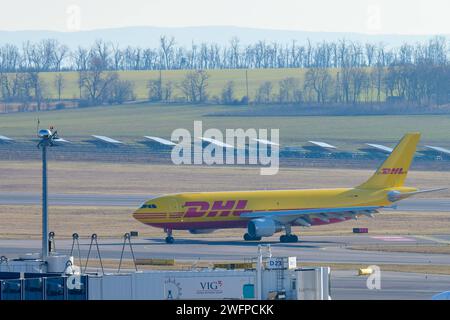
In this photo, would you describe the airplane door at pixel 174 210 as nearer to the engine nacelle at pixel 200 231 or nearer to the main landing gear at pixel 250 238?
the engine nacelle at pixel 200 231

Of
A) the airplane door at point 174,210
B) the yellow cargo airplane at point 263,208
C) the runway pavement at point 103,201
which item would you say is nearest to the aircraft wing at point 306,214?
the yellow cargo airplane at point 263,208

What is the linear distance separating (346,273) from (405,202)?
66278mm

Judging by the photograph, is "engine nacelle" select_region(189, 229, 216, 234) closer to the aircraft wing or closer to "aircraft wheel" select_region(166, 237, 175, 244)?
"aircraft wheel" select_region(166, 237, 175, 244)

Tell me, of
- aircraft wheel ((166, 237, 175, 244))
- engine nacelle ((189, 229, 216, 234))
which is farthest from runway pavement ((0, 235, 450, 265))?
engine nacelle ((189, 229, 216, 234))

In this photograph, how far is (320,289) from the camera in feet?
138

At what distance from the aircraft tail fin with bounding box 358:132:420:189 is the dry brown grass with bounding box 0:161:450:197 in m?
48.0

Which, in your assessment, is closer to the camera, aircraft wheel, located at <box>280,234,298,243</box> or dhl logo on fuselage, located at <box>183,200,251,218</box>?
dhl logo on fuselage, located at <box>183,200,251,218</box>

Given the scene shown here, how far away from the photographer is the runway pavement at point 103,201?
132m

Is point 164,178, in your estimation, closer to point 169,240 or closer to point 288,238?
point 169,240

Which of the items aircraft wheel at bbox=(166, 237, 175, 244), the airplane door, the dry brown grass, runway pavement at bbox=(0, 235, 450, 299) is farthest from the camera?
the dry brown grass

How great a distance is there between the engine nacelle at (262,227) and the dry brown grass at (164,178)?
5343 cm

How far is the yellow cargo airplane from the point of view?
97125mm

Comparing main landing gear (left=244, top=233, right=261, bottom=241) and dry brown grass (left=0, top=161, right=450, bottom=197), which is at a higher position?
dry brown grass (left=0, top=161, right=450, bottom=197)
